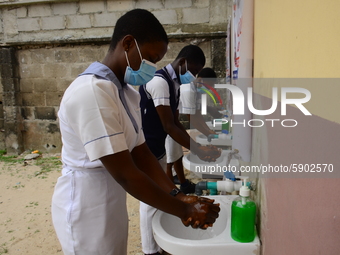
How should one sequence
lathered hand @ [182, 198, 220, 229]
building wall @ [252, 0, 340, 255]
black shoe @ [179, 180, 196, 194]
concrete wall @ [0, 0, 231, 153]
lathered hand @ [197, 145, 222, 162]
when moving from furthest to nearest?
concrete wall @ [0, 0, 231, 153]
black shoe @ [179, 180, 196, 194]
lathered hand @ [197, 145, 222, 162]
lathered hand @ [182, 198, 220, 229]
building wall @ [252, 0, 340, 255]

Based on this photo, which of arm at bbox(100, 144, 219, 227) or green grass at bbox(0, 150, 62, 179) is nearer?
arm at bbox(100, 144, 219, 227)

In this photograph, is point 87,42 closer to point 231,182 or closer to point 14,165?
point 14,165

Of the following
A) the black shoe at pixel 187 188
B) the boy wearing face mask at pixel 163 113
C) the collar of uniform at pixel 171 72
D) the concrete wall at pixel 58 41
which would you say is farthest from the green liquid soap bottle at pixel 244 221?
the concrete wall at pixel 58 41

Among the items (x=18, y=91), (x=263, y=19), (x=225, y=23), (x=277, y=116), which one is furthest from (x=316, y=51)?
(x=18, y=91)

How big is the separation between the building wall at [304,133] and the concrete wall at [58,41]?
3.58m

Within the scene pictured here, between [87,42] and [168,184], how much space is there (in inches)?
161

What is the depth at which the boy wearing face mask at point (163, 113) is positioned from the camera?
6.43ft

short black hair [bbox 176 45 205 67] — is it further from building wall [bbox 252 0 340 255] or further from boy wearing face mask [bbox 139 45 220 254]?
building wall [bbox 252 0 340 255]

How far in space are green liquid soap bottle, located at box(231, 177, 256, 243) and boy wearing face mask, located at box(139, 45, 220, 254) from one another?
875 mm

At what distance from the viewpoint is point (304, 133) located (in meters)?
0.62

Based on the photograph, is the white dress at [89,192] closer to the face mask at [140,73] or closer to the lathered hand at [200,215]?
the face mask at [140,73]

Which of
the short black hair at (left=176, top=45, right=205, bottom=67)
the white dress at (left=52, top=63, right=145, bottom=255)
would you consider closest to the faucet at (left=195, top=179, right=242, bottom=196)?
the white dress at (left=52, top=63, right=145, bottom=255)

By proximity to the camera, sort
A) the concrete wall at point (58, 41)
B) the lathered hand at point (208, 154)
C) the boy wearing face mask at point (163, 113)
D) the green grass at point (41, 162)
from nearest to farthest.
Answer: the boy wearing face mask at point (163, 113) < the lathered hand at point (208, 154) < the concrete wall at point (58, 41) < the green grass at point (41, 162)

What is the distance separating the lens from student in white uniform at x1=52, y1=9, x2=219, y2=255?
96 cm
